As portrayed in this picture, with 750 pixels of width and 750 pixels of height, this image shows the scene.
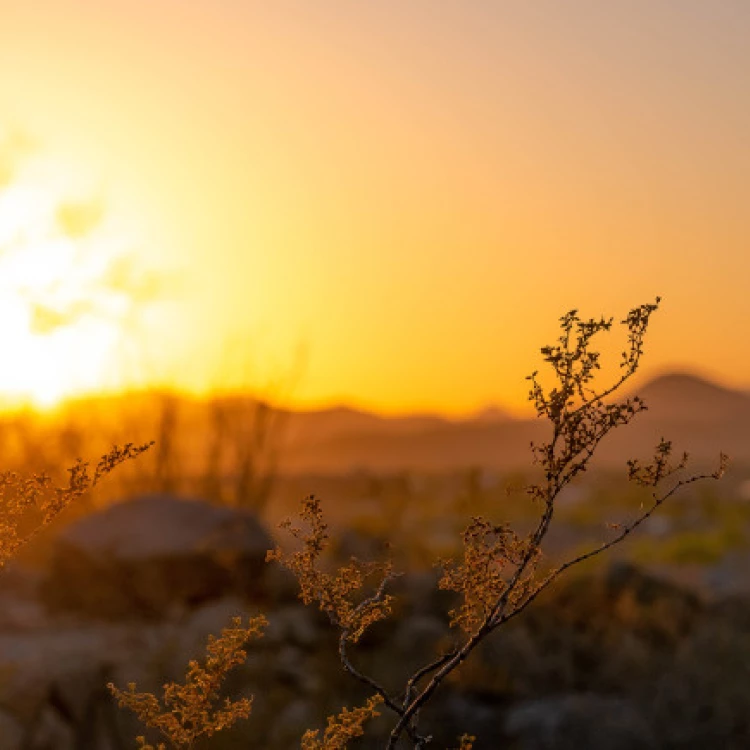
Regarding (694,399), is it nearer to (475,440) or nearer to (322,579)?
(475,440)

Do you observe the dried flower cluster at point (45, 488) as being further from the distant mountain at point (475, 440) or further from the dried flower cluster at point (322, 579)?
the distant mountain at point (475, 440)

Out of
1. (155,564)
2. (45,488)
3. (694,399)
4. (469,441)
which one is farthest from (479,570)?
(694,399)

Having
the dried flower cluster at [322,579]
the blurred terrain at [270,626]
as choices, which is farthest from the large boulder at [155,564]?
the dried flower cluster at [322,579]

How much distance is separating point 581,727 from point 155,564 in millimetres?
5431

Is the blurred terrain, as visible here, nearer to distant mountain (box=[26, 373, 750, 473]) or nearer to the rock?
the rock

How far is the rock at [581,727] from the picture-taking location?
28.7 ft

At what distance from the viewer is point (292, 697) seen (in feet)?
31.8

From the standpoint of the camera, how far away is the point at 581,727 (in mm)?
8859

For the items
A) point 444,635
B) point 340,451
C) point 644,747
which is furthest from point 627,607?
point 340,451

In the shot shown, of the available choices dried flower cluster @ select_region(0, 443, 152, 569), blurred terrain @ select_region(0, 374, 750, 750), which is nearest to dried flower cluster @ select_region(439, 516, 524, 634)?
blurred terrain @ select_region(0, 374, 750, 750)

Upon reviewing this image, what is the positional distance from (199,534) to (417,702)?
10360 millimetres

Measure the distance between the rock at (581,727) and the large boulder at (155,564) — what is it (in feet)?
14.0

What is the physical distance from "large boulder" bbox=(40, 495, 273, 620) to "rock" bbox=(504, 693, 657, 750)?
4280 mm

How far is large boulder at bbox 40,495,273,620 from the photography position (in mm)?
12953
